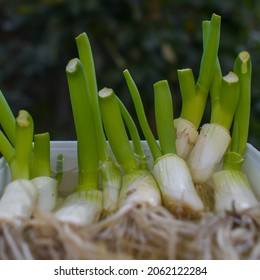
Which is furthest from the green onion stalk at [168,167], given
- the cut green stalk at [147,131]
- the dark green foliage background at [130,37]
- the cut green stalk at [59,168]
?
the dark green foliage background at [130,37]

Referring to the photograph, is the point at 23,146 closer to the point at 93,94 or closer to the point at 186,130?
the point at 93,94

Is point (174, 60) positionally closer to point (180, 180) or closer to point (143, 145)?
point (143, 145)

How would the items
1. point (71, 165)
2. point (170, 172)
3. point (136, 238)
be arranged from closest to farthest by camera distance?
point (136, 238) < point (170, 172) < point (71, 165)

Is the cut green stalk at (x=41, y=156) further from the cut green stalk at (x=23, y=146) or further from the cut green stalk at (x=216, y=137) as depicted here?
the cut green stalk at (x=216, y=137)

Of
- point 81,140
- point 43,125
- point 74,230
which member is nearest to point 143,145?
point 81,140

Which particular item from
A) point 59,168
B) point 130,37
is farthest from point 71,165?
point 130,37

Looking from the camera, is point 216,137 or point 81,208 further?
point 216,137
